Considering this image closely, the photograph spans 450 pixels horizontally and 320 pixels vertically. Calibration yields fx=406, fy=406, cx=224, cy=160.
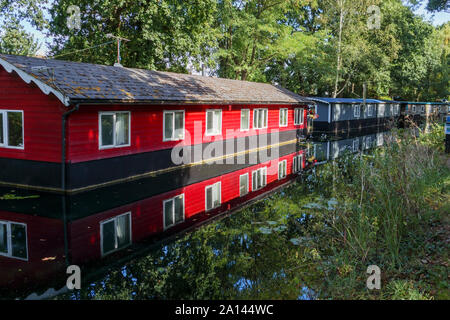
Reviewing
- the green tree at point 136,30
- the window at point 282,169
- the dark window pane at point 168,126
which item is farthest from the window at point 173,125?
the green tree at point 136,30

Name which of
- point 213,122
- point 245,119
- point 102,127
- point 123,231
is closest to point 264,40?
point 245,119

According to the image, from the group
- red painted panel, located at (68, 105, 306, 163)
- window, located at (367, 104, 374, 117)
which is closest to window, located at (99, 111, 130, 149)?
red painted panel, located at (68, 105, 306, 163)

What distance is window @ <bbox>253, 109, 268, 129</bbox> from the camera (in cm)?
2272

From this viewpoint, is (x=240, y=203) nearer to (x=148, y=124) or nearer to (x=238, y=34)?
(x=148, y=124)

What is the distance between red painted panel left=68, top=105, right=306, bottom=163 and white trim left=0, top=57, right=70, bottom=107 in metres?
0.85

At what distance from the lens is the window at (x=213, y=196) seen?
1073 cm

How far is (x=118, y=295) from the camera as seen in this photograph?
18.1ft

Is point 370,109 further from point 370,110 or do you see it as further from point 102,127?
point 102,127

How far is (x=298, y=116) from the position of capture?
1120 inches

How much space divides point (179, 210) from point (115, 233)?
2.13 m

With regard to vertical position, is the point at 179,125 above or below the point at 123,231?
above

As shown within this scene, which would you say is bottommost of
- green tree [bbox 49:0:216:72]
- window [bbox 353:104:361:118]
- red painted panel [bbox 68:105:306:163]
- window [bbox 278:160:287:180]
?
window [bbox 278:160:287:180]

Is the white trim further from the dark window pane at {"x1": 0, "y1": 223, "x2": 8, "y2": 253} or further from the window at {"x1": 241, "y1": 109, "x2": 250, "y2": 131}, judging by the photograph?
the window at {"x1": 241, "y1": 109, "x2": 250, "y2": 131}
